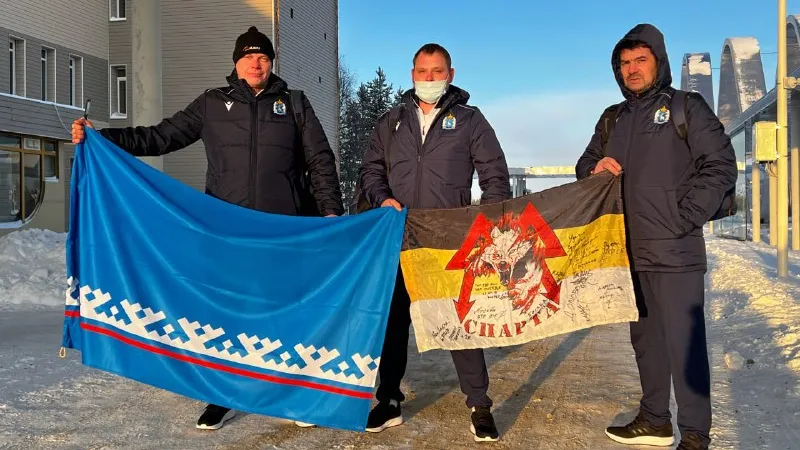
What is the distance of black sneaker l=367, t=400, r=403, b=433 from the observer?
4348mm

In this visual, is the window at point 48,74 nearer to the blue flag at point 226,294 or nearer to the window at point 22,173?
the window at point 22,173

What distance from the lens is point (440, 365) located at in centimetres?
627

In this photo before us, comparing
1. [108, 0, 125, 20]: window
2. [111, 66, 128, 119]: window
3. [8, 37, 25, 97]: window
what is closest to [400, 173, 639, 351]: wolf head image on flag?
[8, 37, 25, 97]: window

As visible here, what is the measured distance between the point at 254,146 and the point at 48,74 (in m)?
19.9

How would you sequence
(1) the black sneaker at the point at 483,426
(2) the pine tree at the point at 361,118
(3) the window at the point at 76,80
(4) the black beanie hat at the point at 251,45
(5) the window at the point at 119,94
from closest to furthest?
(1) the black sneaker at the point at 483,426, (4) the black beanie hat at the point at 251,45, (3) the window at the point at 76,80, (5) the window at the point at 119,94, (2) the pine tree at the point at 361,118

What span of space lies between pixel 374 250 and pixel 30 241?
13.4 m

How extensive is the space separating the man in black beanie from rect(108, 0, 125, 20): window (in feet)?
74.0

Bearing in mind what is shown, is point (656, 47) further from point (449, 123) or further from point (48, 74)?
point (48, 74)

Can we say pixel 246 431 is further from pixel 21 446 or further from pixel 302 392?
pixel 21 446

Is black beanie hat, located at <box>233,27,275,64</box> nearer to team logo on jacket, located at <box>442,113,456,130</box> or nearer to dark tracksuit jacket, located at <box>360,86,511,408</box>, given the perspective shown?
dark tracksuit jacket, located at <box>360,86,511,408</box>

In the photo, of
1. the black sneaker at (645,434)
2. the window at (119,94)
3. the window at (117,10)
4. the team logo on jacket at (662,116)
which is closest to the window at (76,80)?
the window at (119,94)

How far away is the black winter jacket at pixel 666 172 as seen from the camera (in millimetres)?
3727

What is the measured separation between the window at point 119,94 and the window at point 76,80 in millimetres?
1746

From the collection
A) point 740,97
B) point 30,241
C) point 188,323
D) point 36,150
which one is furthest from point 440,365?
point 740,97
